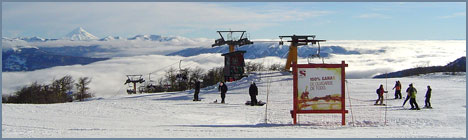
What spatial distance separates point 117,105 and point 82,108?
199 cm

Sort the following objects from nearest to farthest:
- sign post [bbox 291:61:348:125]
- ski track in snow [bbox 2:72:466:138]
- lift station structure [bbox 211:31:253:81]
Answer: ski track in snow [bbox 2:72:466:138], sign post [bbox 291:61:348:125], lift station structure [bbox 211:31:253:81]

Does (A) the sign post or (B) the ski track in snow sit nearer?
(B) the ski track in snow

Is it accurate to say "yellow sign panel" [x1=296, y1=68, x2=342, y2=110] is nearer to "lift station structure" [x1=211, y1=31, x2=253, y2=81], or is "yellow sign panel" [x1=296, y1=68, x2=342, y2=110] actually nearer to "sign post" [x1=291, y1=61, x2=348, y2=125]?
"sign post" [x1=291, y1=61, x2=348, y2=125]

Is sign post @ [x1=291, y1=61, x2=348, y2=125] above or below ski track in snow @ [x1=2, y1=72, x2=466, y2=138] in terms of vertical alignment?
above

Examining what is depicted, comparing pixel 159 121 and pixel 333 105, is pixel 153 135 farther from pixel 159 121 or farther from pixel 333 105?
pixel 333 105

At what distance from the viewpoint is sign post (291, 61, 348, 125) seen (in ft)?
55.1

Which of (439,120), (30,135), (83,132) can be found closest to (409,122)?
(439,120)

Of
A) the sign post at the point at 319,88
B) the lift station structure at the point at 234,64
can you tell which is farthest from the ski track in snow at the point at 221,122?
the lift station structure at the point at 234,64

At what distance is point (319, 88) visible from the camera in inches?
664

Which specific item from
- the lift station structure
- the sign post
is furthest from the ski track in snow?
the lift station structure

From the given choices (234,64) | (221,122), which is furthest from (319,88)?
(234,64)

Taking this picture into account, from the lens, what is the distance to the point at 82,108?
2175cm

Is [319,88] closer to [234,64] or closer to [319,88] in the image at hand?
[319,88]

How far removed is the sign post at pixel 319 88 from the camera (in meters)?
16.8
